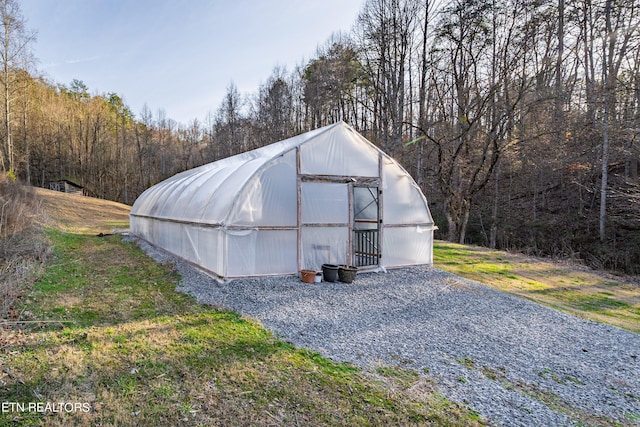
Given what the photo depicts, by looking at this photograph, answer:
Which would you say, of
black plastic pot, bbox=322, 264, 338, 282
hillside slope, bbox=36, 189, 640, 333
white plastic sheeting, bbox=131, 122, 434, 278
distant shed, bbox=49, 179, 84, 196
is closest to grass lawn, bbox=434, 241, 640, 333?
hillside slope, bbox=36, 189, 640, 333

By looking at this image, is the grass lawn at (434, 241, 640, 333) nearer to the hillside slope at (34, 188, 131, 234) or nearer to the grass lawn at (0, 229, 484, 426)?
the grass lawn at (0, 229, 484, 426)

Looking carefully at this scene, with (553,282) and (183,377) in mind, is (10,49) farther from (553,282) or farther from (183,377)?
(553,282)

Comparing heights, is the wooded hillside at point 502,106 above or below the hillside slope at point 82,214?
above

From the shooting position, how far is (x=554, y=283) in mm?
8961

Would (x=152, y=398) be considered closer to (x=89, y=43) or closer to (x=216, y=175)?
(x=216, y=175)

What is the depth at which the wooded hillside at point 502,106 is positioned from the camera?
13117mm

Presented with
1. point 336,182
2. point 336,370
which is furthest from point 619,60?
point 336,370

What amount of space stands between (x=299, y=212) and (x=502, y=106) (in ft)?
37.9

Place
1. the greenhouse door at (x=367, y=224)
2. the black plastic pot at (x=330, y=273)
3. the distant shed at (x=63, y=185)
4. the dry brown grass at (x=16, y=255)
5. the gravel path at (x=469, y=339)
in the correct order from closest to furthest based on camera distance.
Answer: the gravel path at (x=469, y=339), the dry brown grass at (x=16, y=255), the black plastic pot at (x=330, y=273), the greenhouse door at (x=367, y=224), the distant shed at (x=63, y=185)

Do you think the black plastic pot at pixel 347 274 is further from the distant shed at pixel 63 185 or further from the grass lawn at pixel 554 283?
the distant shed at pixel 63 185

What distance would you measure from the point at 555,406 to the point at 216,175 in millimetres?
8089

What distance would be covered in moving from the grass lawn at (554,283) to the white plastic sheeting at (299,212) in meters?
1.89

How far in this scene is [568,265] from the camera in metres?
11.3

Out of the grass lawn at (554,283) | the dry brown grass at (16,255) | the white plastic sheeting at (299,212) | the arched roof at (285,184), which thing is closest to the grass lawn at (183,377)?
the dry brown grass at (16,255)
